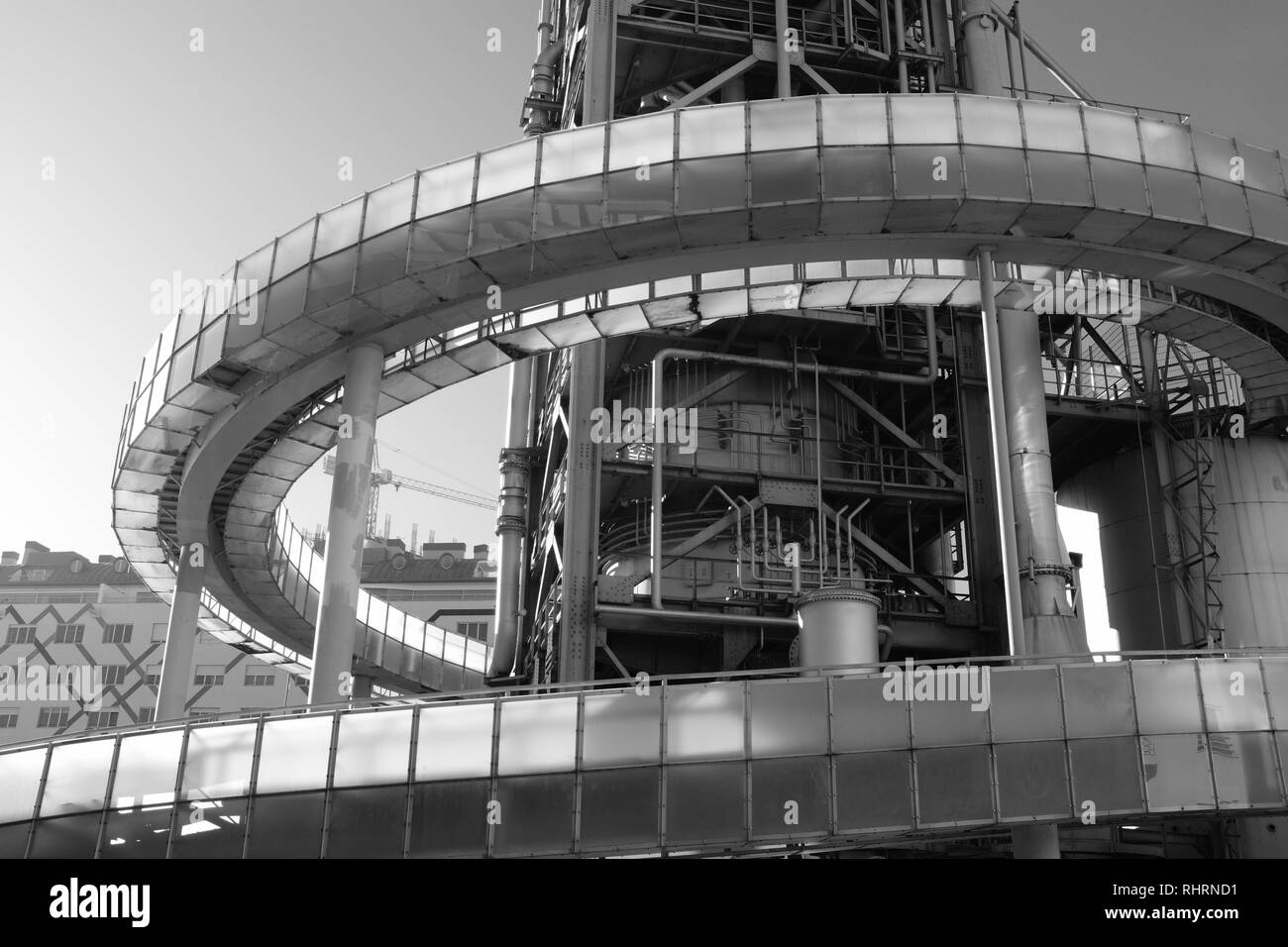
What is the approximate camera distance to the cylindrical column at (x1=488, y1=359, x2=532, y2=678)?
1518 inches

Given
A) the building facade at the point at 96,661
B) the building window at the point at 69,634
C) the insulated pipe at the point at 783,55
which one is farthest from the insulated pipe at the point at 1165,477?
the building window at the point at 69,634

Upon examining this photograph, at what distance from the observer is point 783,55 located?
34.0m

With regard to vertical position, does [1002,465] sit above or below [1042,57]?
below

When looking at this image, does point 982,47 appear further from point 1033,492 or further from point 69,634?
point 69,634

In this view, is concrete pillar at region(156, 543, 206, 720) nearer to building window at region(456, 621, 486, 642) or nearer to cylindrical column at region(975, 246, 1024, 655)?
cylindrical column at region(975, 246, 1024, 655)

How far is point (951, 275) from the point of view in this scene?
84.8 feet

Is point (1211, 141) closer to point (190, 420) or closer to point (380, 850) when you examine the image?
point (380, 850)

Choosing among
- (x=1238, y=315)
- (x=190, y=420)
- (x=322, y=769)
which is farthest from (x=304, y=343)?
(x=1238, y=315)

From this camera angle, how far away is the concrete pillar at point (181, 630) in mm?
33094

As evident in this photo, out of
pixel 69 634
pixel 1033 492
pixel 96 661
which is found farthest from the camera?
pixel 69 634

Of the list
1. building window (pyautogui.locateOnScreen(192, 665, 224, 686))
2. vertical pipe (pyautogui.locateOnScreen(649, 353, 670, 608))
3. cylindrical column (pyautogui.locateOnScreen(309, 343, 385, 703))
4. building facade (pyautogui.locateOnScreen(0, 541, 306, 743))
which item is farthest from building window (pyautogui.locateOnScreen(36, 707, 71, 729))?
cylindrical column (pyautogui.locateOnScreen(309, 343, 385, 703))

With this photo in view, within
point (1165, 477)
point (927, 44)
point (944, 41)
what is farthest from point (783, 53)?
point (1165, 477)

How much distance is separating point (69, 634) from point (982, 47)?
76.7 meters

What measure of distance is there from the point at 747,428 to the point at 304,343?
46.9ft
